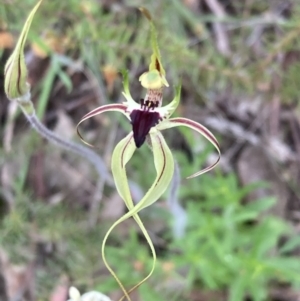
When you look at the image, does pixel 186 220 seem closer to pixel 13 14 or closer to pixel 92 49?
pixel 92 49

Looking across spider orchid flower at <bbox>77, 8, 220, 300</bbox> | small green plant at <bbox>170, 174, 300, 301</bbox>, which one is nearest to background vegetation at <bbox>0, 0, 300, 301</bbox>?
small green plant at <bbox>170, 174, 300, 301</bbox>

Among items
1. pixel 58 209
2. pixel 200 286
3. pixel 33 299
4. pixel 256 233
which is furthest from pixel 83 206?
pixel 256 233

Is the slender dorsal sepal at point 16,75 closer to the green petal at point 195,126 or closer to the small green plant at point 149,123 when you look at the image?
the small green plant at point 149,123

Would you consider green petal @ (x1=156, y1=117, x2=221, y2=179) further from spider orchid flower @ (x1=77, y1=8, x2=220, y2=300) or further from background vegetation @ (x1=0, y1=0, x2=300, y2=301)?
background vegetation @ (x1=0, y1=0, x2=300, y2=301)

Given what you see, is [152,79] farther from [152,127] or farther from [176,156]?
[176,156]

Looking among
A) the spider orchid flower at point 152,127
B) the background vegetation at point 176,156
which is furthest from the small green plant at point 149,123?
the background vegetation at point 176,156

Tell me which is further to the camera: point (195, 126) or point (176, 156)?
point (176, 156)

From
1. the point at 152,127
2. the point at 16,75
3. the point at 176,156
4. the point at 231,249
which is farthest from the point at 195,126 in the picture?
the point at 176,156
